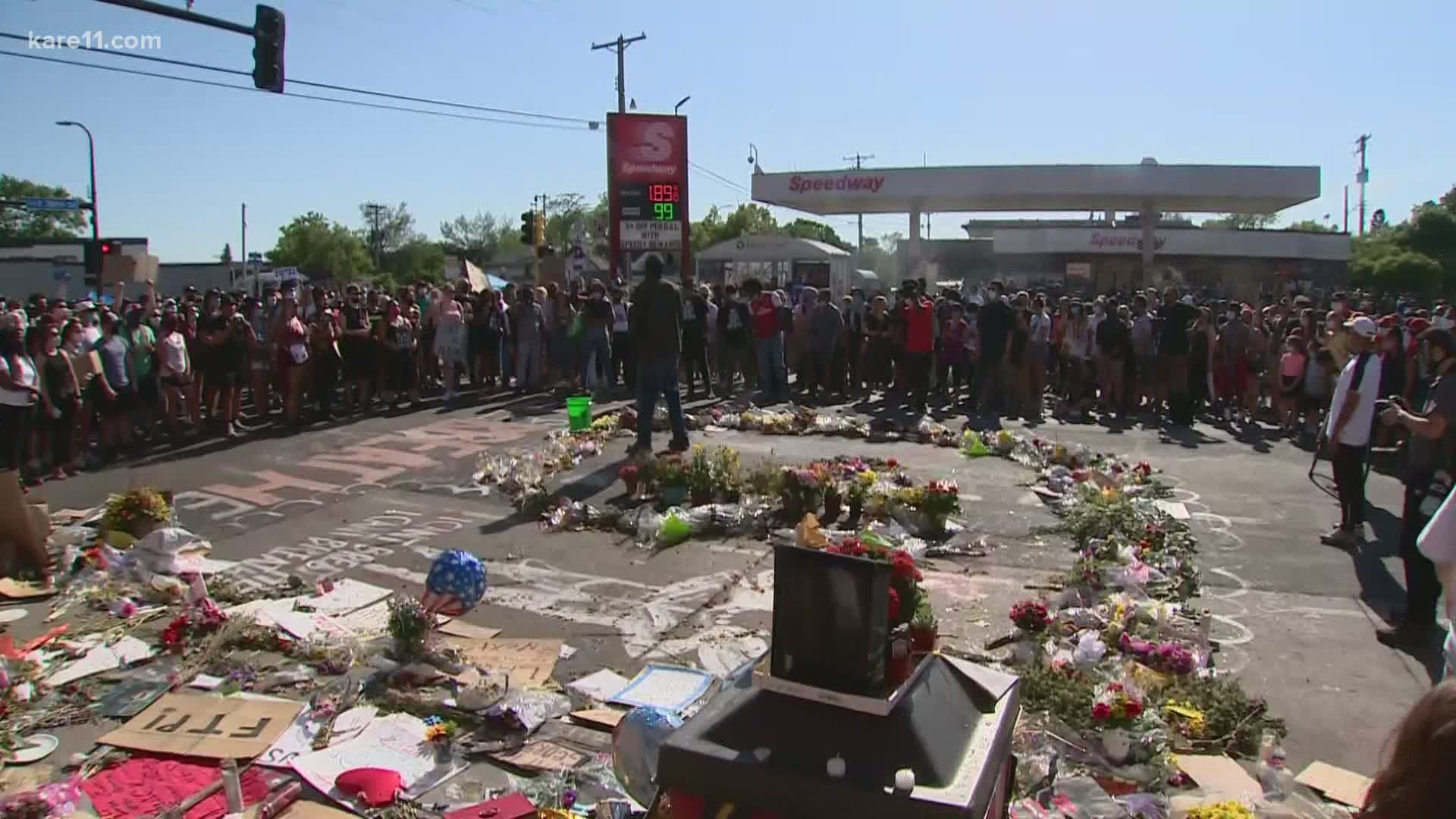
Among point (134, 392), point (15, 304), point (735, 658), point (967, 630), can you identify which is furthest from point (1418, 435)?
point (15, 304)

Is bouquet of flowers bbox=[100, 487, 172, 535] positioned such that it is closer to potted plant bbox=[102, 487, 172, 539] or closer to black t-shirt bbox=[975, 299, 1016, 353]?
potted plant bbox=[102, 487, 172, 539]

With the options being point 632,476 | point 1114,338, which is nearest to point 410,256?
point 1114,338

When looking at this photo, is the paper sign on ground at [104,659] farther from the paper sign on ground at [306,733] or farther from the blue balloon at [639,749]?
the blue balloon at [639,749]


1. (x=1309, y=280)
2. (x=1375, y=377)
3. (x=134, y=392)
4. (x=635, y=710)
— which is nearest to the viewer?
(x=635, y=710)

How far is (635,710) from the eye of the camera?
3902mm

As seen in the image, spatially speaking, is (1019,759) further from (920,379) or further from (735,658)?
(920,379)

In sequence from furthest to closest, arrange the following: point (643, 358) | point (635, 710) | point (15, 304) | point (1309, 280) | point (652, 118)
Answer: point (1309, 280) < point (652, 118) < point (15, 304) < point (643, 358) < point (635, 710)

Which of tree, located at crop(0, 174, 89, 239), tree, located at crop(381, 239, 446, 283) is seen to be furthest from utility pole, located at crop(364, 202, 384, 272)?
tree, located at crop(0, 174, 89, 239)

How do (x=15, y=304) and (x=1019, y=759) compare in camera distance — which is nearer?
(x=1019, y=759)

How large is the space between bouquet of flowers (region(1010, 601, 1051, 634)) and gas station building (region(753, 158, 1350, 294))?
29644 mm

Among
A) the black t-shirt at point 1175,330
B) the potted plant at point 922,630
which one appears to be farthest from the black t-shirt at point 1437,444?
the black t-shirt at point 1175,330

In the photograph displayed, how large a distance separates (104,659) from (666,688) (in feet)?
10.5

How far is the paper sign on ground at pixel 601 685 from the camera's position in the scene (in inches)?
206

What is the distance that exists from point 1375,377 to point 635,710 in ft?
21.8
